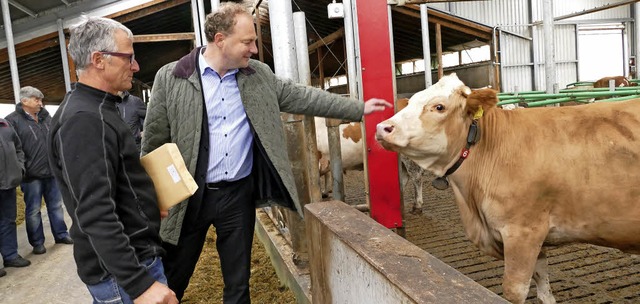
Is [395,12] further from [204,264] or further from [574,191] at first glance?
[574,191]

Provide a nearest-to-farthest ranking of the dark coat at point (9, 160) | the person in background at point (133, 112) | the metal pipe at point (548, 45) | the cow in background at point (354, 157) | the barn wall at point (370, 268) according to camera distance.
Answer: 1. the barn wall at point (370, 268)
2. the dark coat at point (9, 160)
3. the cow in background at point (354, 157)
4. the person in background at point (133, 112)
5. the metal pipe at point (548, 45)

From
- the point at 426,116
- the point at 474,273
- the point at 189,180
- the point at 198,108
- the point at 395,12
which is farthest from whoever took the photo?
the point at 395,12

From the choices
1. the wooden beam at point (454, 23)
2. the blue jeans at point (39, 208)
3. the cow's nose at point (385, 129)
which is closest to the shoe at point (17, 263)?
the blue jeans at point (39, 208)

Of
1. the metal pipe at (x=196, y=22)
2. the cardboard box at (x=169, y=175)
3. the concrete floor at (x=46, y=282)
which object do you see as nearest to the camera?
the cardboard box at (x=169, y=175)

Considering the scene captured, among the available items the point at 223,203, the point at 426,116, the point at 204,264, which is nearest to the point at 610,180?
the point at 426,116

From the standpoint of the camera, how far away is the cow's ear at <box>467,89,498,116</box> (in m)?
2.62

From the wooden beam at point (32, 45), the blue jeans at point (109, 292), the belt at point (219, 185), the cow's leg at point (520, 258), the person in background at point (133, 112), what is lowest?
the cow's leg at point (520, 258)

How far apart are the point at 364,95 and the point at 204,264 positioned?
8.65 ft

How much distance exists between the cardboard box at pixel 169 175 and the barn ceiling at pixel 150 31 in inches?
227

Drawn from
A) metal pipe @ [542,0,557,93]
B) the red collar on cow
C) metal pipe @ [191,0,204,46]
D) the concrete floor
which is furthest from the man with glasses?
metal pipe @ [191,0,204,46]

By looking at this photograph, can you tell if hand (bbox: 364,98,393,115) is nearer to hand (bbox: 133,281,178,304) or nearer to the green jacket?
the green jacket

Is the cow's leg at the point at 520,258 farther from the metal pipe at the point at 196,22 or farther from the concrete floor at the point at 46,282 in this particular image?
the metal pipe at the point at 196,22

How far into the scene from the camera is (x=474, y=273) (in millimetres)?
3654

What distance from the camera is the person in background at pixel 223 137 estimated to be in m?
2.44
